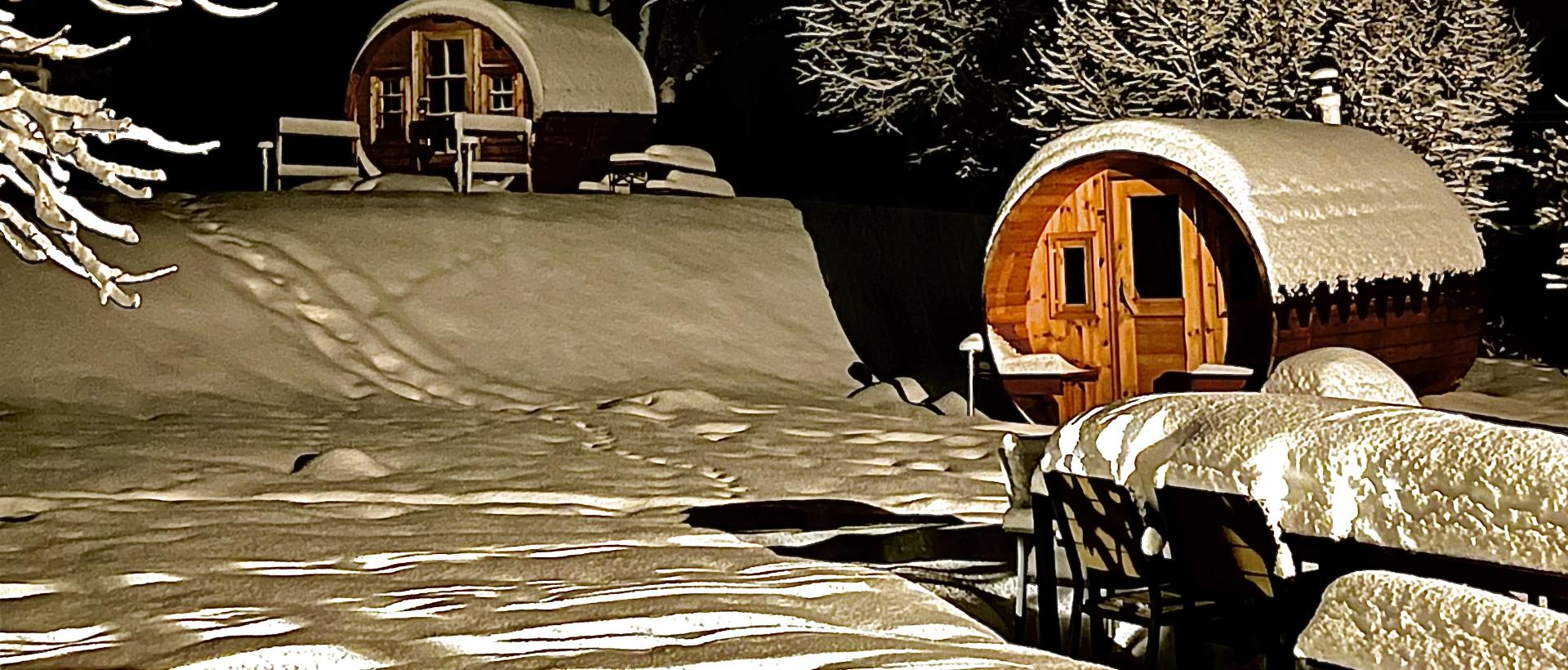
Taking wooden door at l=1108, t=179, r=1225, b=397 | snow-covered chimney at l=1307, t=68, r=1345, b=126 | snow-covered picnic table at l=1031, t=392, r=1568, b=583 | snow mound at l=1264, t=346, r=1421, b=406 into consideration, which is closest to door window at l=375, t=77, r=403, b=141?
wooden door at l=1108, t=179, r=1225, b=397

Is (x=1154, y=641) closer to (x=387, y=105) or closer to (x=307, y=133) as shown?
(x=307, y=133)

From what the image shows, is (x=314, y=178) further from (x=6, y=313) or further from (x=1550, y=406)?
(x=1550, y=406)

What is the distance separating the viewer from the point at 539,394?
1347 cm

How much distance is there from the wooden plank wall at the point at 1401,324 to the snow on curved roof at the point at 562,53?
10.7 meters

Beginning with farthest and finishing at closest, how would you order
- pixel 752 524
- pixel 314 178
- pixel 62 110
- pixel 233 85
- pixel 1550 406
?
pixel 233 85, pixel 314 178, pixel 1550 406, pixel 752 524, pixel 62 110

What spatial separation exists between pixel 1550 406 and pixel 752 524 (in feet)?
29.0

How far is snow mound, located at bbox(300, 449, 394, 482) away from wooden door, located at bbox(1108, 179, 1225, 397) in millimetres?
5638

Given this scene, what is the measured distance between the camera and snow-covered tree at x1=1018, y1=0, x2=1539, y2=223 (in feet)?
54.6

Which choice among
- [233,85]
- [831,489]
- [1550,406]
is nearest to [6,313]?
[831,489]

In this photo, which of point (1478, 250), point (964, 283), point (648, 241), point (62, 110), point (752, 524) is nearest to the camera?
point (62, 110)

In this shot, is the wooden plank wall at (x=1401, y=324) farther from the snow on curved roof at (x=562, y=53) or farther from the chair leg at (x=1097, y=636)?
the snow on curved roof at (x=562, y=53)

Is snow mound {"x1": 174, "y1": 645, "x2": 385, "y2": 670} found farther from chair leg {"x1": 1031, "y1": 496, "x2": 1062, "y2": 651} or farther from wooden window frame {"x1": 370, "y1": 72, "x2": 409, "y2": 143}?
wooden window frame {"x1": 370, "y1": 72, "x2": 409, "y2": 143}

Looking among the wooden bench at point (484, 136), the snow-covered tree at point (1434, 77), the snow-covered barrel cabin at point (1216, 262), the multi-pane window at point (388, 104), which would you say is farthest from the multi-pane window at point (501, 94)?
the snow-covered tree at point (1434, 77)

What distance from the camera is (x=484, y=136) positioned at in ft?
67.0
